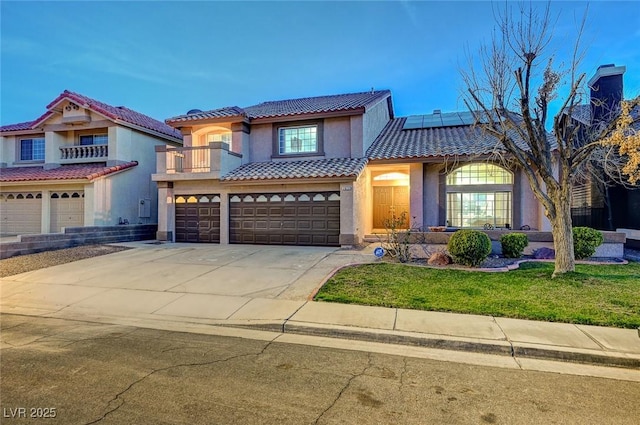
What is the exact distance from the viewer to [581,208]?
16859 mm

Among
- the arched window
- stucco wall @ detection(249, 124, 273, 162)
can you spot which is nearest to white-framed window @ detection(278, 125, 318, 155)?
stucco wall @ detection(249, 124, 273, 162)

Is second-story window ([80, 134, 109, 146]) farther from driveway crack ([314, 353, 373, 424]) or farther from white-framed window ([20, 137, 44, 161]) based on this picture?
driveway crack ([314, 353, 373, 424])

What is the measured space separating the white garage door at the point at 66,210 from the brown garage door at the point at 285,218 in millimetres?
8648

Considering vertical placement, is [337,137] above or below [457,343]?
above

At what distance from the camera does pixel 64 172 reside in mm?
18281

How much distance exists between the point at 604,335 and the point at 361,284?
15.2ft

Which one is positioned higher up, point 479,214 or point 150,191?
point 150,191

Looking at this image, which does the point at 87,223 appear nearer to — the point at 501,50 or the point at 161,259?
the point at 161,259

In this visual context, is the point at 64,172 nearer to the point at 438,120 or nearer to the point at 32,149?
the point at 32,149

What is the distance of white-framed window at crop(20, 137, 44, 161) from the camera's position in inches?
846

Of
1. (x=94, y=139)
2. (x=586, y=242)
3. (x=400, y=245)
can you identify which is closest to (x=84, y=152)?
(x=94, y=139)

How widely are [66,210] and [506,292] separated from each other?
20.9 m

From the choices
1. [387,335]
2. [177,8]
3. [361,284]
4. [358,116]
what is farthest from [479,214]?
[177,8]

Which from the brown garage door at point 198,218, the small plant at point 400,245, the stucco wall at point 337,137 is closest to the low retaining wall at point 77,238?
the brown garage door at point 198,218
